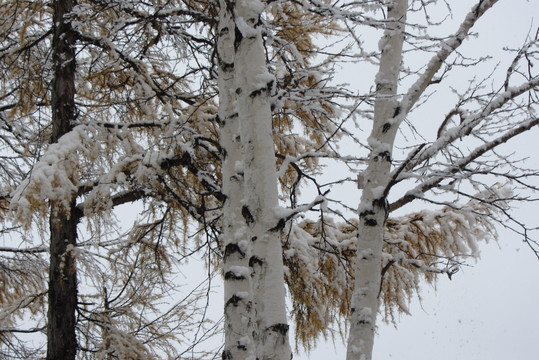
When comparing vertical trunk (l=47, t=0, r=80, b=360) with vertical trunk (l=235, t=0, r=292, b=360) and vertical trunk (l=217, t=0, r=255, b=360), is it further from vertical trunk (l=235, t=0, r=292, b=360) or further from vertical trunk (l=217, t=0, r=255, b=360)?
vertical trunk (l=235, t=0, r=292, b=360)

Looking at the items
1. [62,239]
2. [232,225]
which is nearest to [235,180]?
[232,225]

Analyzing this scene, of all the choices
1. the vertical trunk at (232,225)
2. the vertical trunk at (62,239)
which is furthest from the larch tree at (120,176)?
the vertical trunk at (232,225)

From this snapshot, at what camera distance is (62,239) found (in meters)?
4.48

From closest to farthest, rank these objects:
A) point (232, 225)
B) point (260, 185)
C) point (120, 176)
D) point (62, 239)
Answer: point (260, 185) < point (232, 225) < point (120, 176) < point (62, 239)

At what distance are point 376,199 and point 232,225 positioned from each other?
2.87 ft

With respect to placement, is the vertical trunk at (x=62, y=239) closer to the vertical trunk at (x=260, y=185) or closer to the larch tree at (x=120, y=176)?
the larch tree at (x=120, y=176)

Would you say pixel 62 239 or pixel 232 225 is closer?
pixel 232 225

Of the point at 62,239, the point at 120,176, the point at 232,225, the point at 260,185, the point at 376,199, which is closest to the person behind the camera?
the point at 260,185

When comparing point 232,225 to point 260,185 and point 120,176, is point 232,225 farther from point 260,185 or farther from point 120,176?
point 120,176

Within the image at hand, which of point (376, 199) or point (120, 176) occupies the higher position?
point (120, 176)

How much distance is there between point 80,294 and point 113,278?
1.37 ft

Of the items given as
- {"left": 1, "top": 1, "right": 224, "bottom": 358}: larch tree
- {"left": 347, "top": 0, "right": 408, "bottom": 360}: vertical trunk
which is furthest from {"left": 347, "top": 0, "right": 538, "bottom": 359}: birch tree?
{"left": 1, "top": 1, "right": 224, "bottom": 358}: larch tree

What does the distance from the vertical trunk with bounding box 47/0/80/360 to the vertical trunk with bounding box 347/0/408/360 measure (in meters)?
2.59

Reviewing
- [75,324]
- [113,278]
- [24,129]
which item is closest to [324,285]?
[113,278]
